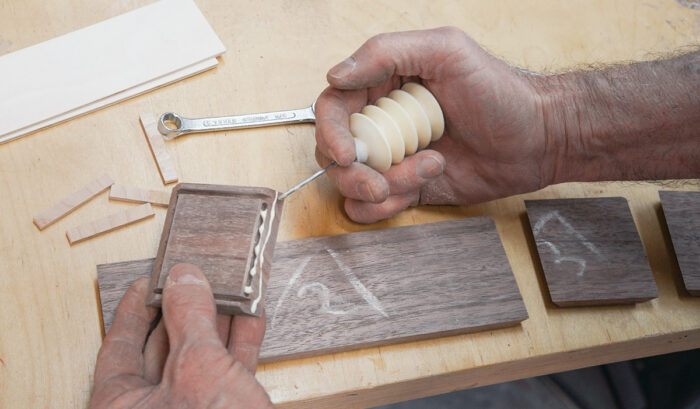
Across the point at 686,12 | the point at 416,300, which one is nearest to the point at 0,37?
the point at 416,300

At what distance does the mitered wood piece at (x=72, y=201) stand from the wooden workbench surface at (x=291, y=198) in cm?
2

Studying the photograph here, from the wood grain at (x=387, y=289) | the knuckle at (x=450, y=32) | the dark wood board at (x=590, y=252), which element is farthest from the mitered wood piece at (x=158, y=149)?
the dark wood board at (x=590, y=252)

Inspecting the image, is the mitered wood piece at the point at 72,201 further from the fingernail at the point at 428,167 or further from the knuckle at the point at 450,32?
the knuckle at the point at 450,32

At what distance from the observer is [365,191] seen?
119 centimetres

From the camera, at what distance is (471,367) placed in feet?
4.00

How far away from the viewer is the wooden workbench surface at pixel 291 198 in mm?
1167

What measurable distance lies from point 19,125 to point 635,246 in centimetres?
153

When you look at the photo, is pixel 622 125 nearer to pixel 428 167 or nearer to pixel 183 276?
pixel 428 167

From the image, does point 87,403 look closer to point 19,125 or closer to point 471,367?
point 19,125

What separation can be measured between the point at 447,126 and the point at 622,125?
17.4 inches

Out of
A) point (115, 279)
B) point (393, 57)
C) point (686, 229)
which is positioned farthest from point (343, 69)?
point (686, 229)

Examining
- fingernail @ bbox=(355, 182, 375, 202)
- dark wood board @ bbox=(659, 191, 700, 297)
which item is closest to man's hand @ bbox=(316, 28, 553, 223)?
fingernail @ bbox=(355, 182, 375, 202)

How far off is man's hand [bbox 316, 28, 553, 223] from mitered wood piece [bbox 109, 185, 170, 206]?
382 mm

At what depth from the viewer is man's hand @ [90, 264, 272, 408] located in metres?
0.91
